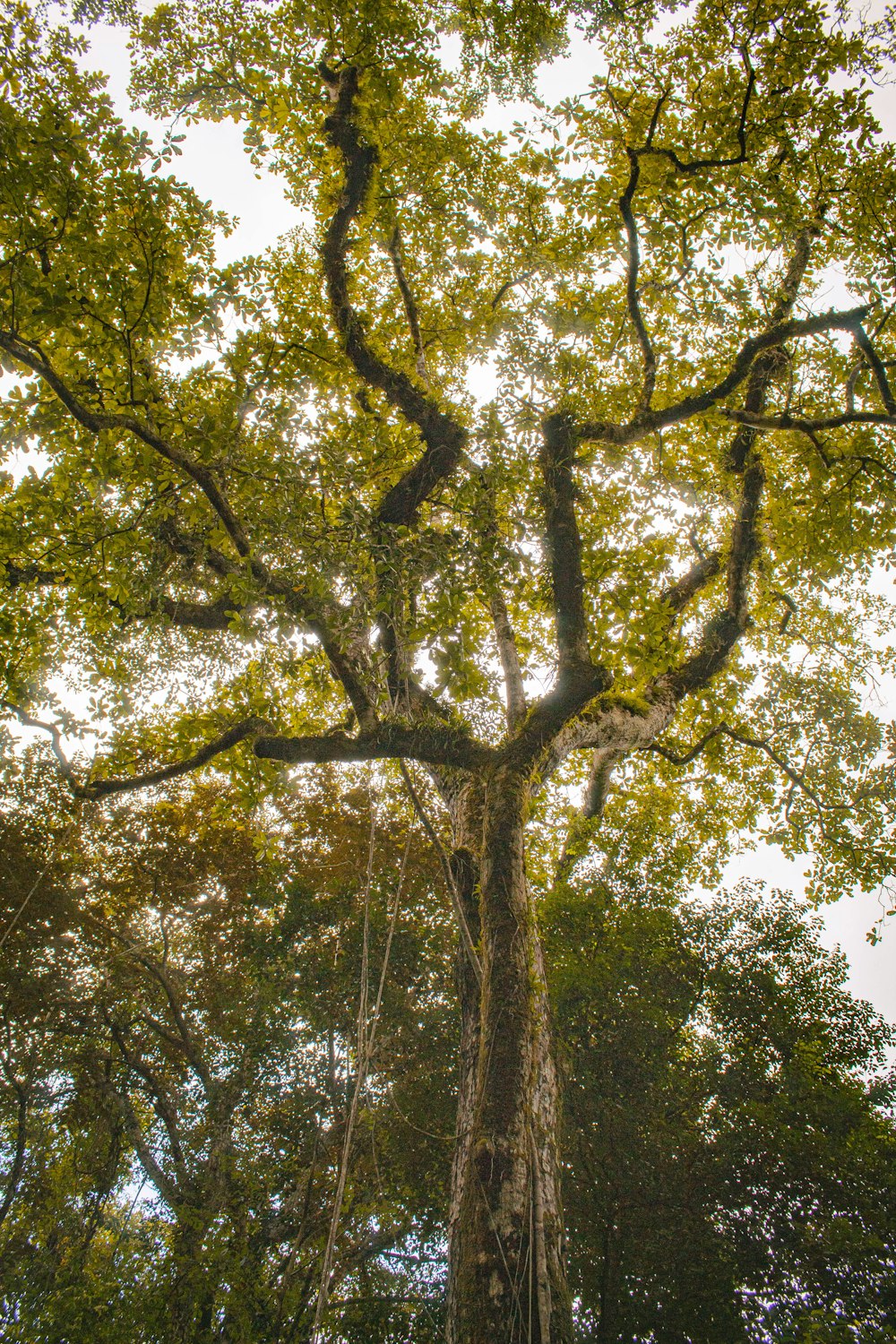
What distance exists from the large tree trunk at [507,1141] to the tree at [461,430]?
0.9 inches

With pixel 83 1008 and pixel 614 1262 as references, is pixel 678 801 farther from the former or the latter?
pixel 83 1008

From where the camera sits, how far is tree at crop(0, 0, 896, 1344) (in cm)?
387

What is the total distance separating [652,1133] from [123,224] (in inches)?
421

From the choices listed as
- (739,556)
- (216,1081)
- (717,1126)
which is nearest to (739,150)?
(739,556)

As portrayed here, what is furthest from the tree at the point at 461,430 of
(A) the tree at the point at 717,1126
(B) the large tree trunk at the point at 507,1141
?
(A) the tree at the point at 717,1126

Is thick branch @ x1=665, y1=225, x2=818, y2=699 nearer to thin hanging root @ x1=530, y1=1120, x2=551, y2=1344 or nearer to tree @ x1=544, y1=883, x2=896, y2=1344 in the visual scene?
tree @ x1=544, y1=883, x2=896, y2=1344

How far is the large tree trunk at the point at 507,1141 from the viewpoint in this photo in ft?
9.34

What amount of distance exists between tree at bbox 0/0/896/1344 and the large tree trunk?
22mm

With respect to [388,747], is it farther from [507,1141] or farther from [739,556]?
[739,556]

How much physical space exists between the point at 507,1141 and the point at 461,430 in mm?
5441

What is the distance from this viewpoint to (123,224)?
14.2 ft

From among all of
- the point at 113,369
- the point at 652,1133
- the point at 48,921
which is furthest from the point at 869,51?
the point at 48,921

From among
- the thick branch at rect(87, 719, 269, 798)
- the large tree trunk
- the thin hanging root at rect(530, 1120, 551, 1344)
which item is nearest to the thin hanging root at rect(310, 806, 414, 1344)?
the large tree trunk

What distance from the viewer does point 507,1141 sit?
10.5 feet
